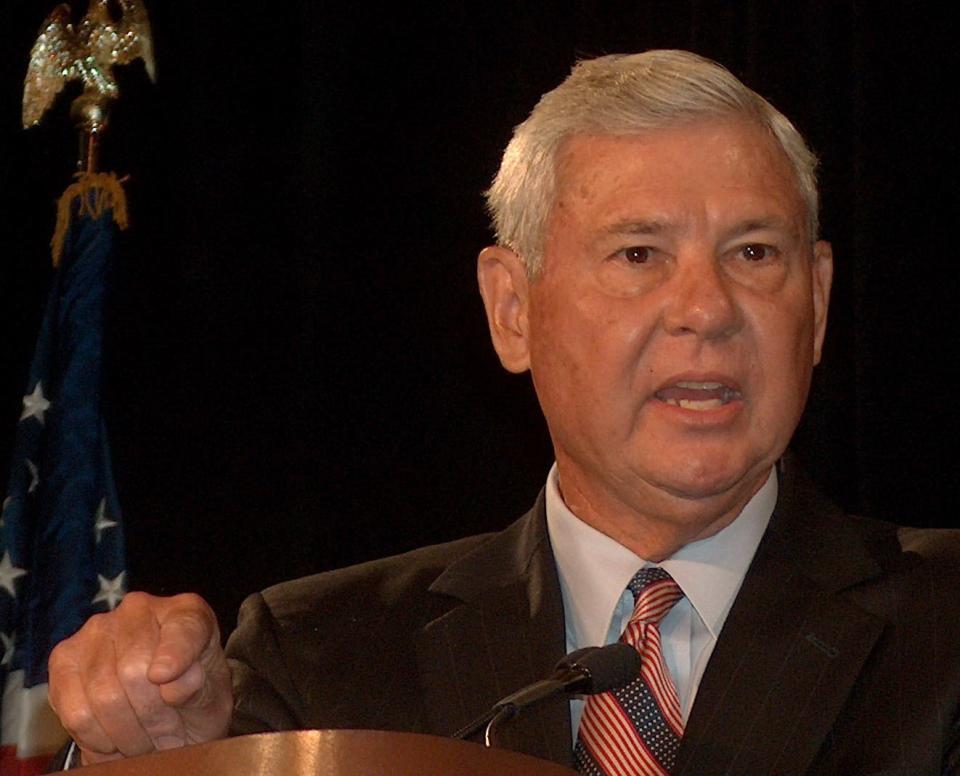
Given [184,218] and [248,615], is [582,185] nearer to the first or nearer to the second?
[248,615]

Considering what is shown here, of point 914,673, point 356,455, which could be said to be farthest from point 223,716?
point 356,455

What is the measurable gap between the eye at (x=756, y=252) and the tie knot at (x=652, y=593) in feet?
1.50

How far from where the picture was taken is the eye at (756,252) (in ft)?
8.14

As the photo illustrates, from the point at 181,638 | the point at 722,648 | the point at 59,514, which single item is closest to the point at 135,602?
the point at 181,638

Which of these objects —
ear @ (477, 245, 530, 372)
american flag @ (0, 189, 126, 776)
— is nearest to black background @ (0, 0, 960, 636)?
american flag @ (0, 189, 126, 776)

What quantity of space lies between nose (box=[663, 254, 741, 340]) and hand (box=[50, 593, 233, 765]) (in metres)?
0.77

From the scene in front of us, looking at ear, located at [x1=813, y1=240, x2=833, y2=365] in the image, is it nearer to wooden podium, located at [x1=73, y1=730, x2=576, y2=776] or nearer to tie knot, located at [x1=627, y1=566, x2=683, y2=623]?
tie knot, located at [x1=627, y1=566, x2=683, y2=623]

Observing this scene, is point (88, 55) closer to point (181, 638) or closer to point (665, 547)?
point (665, 547)

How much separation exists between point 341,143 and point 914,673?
6.60 feet

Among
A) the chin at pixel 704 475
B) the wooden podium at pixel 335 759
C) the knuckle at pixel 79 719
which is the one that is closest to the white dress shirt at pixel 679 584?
the chin at pixel 704 475

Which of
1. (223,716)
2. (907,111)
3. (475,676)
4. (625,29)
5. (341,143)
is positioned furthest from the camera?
(341,143)

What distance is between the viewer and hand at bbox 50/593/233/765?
6.49 feet

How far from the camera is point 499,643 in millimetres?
2486

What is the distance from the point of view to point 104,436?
383 cm
